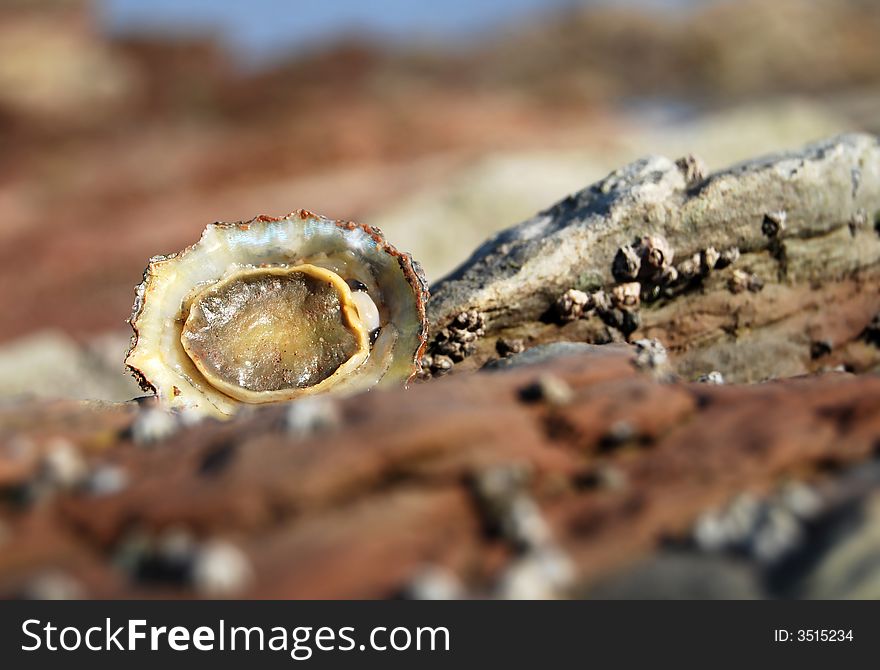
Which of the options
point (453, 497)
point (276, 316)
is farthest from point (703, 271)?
point (453, 497)

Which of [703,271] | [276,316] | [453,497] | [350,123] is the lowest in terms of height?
[453,497]

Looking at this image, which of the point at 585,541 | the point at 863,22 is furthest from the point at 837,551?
the point at 863,22

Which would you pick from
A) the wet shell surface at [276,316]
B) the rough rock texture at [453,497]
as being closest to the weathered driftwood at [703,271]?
the wet shell surface at [276,316]

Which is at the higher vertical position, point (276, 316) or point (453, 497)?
point (276, 316)

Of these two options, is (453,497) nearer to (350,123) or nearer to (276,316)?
(276,316)

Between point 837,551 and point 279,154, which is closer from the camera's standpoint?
point 837,551
